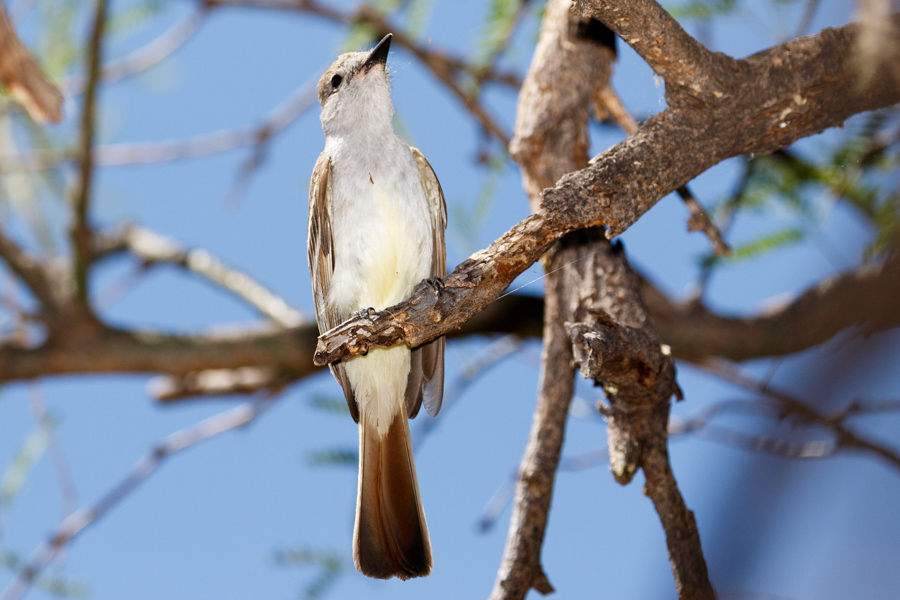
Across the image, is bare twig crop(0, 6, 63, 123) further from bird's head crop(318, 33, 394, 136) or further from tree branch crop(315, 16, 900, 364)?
tree branch crop(315, 16, 900, 364)

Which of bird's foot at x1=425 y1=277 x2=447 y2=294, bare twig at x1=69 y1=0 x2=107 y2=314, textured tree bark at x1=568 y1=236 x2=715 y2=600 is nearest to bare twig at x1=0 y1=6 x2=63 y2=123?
bird's foot at x1=425 y1=277 x2=447 y2=294

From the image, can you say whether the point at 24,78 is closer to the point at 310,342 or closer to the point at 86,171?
the point at 86,171

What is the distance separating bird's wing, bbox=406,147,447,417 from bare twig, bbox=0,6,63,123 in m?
1.53

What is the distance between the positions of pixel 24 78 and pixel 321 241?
1.35 meters

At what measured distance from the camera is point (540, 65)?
370 centimetres

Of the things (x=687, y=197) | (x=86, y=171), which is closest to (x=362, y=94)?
(x=687, y=197)

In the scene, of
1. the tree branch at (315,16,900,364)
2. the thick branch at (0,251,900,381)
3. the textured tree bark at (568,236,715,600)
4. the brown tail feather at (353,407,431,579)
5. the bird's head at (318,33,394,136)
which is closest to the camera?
the tree branch at (315,16,900,364)

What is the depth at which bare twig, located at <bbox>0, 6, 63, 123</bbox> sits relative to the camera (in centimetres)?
310

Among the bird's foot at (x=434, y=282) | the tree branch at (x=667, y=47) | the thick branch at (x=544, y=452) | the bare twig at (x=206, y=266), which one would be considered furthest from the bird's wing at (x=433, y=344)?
the bare twig at (x=206, y=266)

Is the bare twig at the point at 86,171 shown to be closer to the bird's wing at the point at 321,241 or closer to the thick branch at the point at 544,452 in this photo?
the bird's wing at the point at 321,241

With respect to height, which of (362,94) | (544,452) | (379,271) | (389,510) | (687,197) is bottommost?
(389,510)

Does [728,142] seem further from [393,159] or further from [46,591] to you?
[46,591]

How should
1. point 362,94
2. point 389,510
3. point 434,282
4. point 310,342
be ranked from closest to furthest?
point 434,282
point 389,510
point 362,94
point 310,342

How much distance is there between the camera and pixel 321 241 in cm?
358
